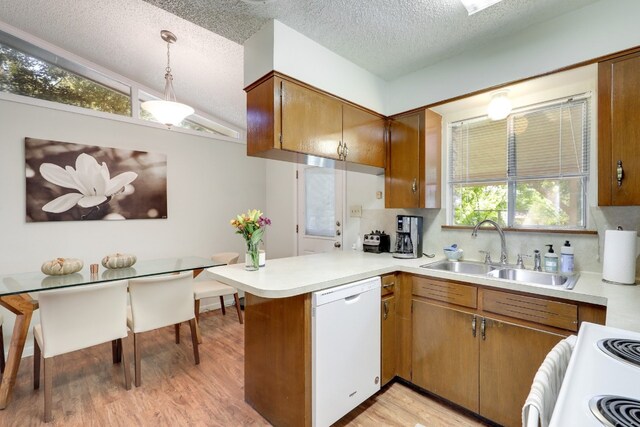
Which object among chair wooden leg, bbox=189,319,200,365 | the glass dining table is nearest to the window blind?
chair wooden leg, bbox=189,319,200,365

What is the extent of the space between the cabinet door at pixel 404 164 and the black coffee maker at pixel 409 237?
14 cm

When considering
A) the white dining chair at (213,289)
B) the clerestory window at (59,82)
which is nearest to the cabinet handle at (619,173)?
the white dining chair at (213,289)

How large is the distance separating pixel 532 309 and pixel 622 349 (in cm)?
84

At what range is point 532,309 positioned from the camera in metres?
1.60

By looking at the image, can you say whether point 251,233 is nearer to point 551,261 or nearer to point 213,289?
point 213,289

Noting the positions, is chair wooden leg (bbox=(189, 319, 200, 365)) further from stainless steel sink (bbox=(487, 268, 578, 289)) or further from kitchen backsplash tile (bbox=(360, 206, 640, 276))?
stainless steel sink (bbox=(487, 268, 578, 289))

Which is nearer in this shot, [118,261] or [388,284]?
[388,284]

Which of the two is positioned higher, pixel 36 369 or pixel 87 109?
pixel 87 109

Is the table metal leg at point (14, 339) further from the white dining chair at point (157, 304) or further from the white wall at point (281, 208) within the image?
the white wall at point (281, 208)

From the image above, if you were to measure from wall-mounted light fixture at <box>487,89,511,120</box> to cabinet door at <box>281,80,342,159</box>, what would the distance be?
1147 mm

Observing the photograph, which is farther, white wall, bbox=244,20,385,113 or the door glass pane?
the door glass pane

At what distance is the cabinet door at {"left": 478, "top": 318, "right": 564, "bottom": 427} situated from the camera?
1587 millimetres

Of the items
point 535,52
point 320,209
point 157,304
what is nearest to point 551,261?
Result: point 535,52

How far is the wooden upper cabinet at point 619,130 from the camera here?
1511 mm
